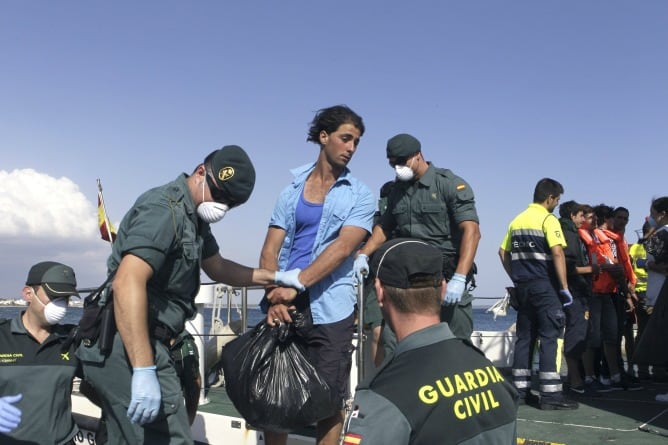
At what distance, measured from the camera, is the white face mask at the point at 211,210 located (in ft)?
9.86

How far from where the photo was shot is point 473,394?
6.00ft

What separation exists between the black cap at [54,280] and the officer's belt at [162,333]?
1543 millimetres

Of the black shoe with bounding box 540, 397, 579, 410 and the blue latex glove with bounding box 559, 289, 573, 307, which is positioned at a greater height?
the blue latex glove with bounding box 559, 289, 573, 307

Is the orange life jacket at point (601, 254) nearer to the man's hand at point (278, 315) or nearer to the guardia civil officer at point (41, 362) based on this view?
the man's hand at point (278, 315)

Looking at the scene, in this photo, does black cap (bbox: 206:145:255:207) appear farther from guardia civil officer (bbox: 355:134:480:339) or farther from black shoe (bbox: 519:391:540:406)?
black shoe (bbox: 519:391:540:406)

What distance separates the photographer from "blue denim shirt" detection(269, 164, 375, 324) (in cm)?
382

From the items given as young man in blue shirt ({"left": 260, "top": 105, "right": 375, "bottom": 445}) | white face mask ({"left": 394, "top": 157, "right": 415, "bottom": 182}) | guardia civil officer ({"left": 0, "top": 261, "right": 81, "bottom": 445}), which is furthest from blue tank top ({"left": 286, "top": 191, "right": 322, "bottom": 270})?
guardia civil officer ({"left": 0, "top": 261, "right": 81, "bottom": 445})

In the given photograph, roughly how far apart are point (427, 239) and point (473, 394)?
2646mm

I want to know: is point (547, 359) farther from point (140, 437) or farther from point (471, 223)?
point (140, 437)

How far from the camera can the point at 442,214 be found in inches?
174

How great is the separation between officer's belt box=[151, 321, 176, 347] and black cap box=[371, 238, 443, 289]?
1.20 meters

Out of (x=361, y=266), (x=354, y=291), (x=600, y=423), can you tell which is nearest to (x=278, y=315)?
(x=354, y=291)

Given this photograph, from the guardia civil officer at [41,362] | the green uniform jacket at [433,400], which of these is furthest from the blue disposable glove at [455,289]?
the guardia civil officer at [41,362]

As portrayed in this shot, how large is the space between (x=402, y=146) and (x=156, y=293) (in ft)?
6.96
